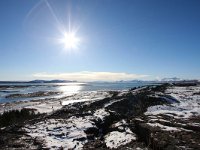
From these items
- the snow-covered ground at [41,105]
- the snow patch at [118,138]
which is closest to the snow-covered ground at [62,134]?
the snow patch at [118,138]

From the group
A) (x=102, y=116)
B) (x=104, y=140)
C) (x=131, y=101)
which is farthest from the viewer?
(x=131, y=101)

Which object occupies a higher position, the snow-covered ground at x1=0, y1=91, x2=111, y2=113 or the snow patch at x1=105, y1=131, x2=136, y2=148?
the snow patch at x1=105, y1=131, x2=136, y2=148

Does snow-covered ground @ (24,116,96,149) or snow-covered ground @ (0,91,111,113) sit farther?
snow-covered ground @ (0,91,111,113)

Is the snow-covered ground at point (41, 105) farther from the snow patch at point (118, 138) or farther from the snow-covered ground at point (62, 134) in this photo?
the snow patch at point (118, 138)

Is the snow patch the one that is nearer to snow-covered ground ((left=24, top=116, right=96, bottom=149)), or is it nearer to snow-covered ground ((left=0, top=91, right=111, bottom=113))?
snow-covered ground ((left=24, top=116, right=96, bottom=149))

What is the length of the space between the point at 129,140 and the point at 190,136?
3.80 metres

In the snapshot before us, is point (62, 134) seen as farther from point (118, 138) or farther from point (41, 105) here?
point (41, 105)

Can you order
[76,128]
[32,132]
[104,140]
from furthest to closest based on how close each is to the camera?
1. [76,128]
2. [32,132]
3. [104,140]

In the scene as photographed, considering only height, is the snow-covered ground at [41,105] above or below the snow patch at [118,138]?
below

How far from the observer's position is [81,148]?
602 inches

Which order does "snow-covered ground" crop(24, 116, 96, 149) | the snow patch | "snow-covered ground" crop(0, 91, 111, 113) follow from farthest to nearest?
"snow-covered ground" crop(0, 91, 111, 113)
"snow-covered ground" crop(24, 116, 96, 149)
the snow patch

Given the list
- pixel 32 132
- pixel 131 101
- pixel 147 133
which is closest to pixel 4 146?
pixel 32 132

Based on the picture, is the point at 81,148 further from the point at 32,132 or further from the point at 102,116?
the point at 102,116

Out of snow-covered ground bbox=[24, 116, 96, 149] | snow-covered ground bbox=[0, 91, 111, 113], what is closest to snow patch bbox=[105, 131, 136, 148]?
snow-covered ground bbox=[24, 116, 96, 149]
